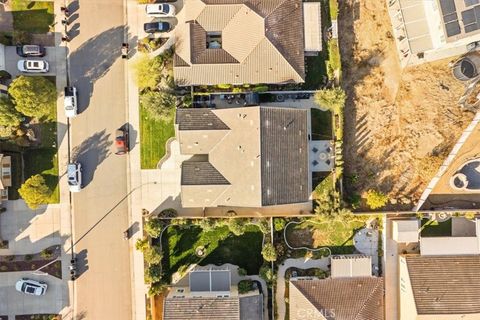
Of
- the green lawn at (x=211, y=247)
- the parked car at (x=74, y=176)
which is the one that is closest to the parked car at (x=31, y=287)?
the parked car at (x=74, y=176)

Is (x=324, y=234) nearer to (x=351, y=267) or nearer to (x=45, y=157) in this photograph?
(x=351, y=267)

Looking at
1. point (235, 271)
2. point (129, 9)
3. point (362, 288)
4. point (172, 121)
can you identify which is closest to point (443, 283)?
point (362, 288)

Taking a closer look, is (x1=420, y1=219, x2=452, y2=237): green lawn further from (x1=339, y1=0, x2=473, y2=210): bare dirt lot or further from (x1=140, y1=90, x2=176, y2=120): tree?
(x1=140, y1=90, x2=176, y2=120): tree

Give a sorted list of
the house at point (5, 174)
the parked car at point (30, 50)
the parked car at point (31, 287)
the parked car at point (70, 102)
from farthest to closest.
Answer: the parked car at point (31, 287)
the parked car at point (70, 102)
the house at point (5, 174)
the parked car at point (30, 50)

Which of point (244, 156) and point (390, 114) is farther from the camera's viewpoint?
point (390, 114)

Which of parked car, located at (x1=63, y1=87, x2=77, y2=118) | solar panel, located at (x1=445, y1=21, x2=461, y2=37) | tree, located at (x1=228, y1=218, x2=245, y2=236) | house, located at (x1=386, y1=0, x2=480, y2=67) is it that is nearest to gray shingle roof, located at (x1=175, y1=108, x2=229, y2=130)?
tree, located at (x1=228, y1=218, x2=245, y2=236)

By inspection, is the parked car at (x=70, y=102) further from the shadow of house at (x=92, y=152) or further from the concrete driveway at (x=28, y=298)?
the concrete driveway at (x=28, y=298)

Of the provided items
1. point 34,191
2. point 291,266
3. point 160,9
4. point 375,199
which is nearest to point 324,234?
point 291,266
